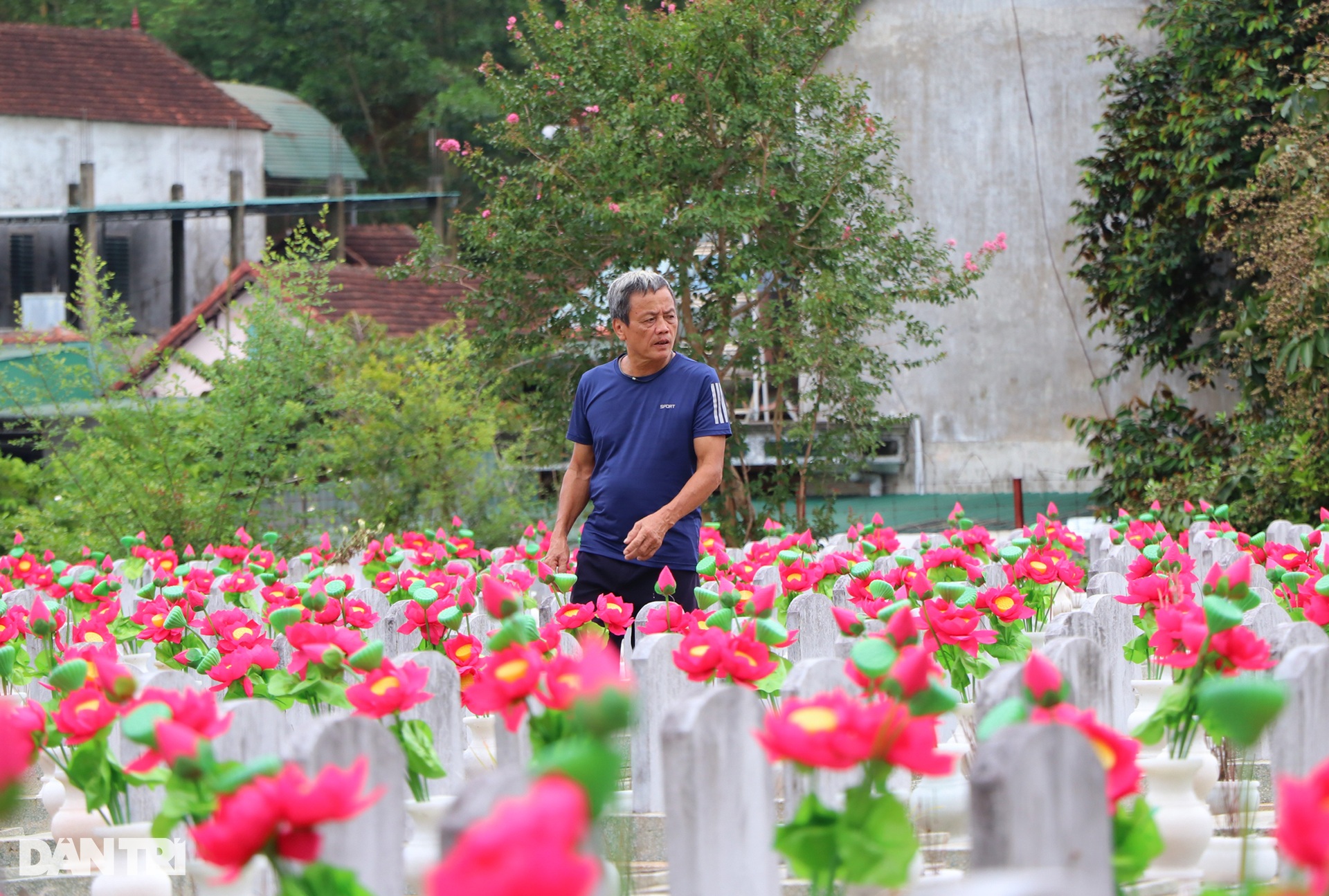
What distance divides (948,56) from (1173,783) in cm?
1345

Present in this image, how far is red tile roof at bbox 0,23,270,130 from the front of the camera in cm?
2339

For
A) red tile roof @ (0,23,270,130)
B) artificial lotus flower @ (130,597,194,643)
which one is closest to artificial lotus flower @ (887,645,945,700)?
artificial lotus flower @ (130,597,194,643)

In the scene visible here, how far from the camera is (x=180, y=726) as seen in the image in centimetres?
188

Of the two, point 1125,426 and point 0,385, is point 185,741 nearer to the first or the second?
point 0,385

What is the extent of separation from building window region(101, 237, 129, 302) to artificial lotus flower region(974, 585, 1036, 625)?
22474 millimetres

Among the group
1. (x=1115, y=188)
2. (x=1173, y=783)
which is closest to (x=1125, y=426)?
(x=1115, y=188)

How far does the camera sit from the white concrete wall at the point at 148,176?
907 inches

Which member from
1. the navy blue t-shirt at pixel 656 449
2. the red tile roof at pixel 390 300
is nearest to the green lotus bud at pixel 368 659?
the navy blue t-shirt at pixel 656 449

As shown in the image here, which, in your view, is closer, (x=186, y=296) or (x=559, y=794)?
(x=559, y=794)

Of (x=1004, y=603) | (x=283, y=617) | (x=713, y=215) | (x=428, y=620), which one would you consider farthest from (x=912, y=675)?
(x=713, y=215)

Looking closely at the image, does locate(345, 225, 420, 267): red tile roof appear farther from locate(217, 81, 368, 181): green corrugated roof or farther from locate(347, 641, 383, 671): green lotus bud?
locate(347, 641, 383, 671): green lotus bud

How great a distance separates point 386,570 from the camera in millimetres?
5855

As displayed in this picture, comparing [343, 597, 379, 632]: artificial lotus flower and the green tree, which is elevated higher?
the green tree

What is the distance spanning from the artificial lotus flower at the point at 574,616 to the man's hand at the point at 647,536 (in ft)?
1.60
